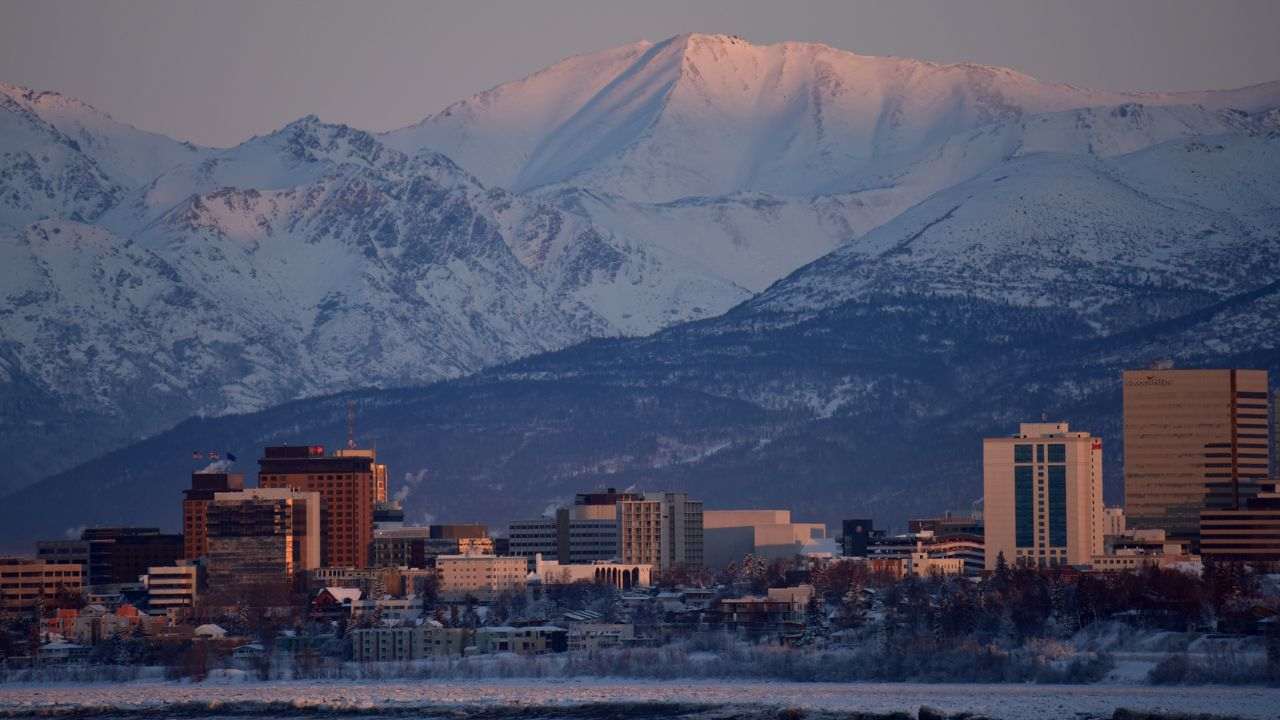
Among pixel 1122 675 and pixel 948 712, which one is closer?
pixel 948 712

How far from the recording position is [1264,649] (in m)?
199

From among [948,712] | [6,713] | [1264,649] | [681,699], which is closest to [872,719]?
[948,712]

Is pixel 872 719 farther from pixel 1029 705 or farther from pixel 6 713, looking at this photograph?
pixel 6 713

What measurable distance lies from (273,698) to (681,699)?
2235 centimetres

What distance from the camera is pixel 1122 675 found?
7741 inches

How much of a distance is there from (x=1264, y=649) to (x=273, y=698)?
51416mm

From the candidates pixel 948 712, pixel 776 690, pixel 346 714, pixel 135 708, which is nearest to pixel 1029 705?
pixel 948 712

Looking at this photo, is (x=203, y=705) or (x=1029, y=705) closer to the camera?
(x=1029, y=705)

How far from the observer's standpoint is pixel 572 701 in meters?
192

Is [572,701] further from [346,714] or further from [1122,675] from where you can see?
[1122,675]

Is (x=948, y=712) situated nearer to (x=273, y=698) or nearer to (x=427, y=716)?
(x=427, y=716)

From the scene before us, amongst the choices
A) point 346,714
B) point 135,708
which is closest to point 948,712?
point 346,714

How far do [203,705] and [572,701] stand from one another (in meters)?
19.7

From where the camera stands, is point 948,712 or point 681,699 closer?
point 948,712
